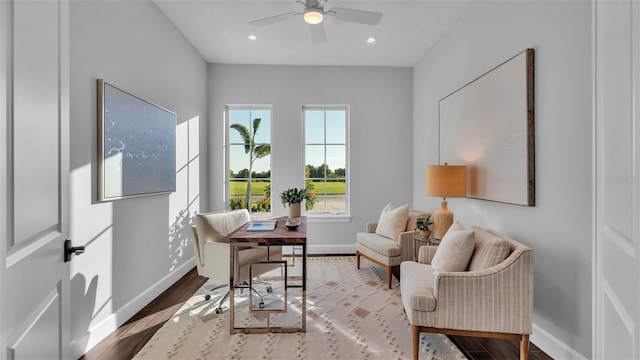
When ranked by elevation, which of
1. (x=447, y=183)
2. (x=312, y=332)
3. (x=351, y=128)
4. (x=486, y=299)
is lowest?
(x=312, y=332)

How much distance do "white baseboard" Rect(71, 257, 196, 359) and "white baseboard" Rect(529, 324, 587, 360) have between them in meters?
Result: 3.18

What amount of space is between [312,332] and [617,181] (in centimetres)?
213

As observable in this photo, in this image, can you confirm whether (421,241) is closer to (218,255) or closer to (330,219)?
(330,219)

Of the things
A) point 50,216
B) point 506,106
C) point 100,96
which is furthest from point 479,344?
point 100,96

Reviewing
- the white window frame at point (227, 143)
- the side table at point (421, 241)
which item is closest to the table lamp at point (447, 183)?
the side table at point (421, 241)

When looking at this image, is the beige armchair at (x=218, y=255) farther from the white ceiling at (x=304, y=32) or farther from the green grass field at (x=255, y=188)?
the white ceiling at (x=304, y=32)

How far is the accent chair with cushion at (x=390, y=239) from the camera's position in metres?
3.24

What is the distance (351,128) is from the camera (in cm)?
460

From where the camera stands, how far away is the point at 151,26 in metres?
2.88

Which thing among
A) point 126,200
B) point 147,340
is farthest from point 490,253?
point 126,200

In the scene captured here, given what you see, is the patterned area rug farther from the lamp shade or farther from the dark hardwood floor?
the lamp shade

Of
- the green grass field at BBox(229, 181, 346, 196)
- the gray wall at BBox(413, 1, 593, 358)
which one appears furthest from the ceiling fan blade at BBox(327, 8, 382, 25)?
the green grass field at BBox(229, 181, 346, 196)

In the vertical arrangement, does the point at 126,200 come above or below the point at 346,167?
below

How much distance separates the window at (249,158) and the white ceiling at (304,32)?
2.69ft
